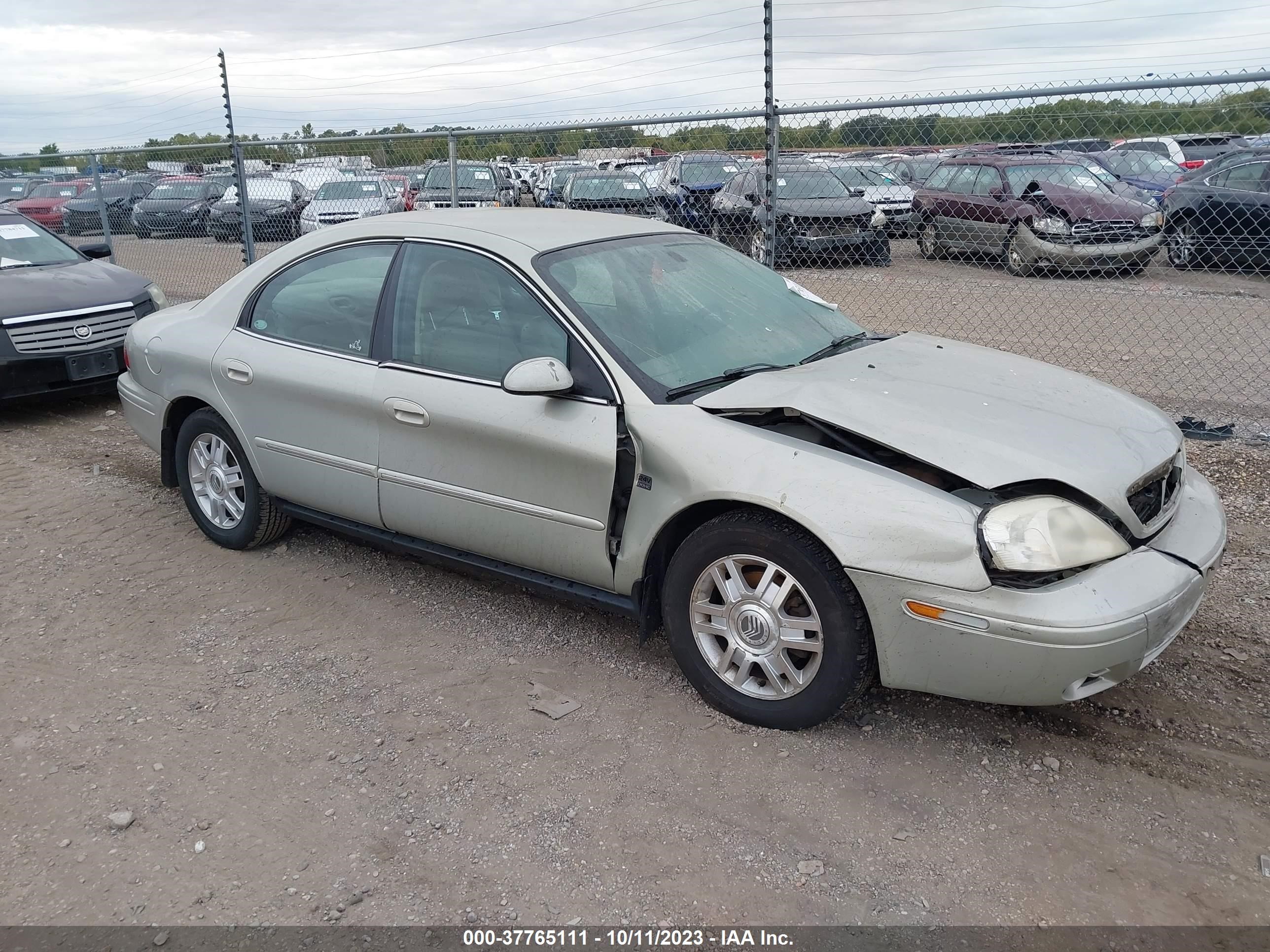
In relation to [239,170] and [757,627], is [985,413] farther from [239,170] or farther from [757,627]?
[239,170]

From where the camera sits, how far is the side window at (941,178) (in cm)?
1148

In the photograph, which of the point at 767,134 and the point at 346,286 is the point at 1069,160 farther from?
the point at 346,286

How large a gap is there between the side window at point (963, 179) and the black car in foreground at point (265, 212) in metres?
7.61

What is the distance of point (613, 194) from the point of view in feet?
32.1

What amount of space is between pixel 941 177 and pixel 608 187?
14.8 ft

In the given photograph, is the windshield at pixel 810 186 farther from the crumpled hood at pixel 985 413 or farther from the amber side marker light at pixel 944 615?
the amber side marker light at pixel 944 615

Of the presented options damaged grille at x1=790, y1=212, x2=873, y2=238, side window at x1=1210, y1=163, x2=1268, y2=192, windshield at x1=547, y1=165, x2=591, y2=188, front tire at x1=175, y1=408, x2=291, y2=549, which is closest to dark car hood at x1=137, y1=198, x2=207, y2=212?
windshield at x1=547, y1=165, x2=591, y2=188

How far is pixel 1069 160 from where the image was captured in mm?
9828

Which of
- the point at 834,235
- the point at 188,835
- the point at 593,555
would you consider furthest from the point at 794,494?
the point at 834,235

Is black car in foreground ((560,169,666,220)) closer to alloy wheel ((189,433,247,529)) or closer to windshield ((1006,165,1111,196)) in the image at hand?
windshield ((1006,165,1111,196))

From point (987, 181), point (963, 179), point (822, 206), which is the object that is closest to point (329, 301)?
point (822, 206)

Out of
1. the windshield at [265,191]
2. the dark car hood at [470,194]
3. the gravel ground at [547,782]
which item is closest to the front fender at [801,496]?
the gravel ground at [547,782]

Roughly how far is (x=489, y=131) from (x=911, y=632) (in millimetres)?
6381

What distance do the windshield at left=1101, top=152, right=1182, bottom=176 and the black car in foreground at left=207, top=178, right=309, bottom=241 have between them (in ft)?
32.9
